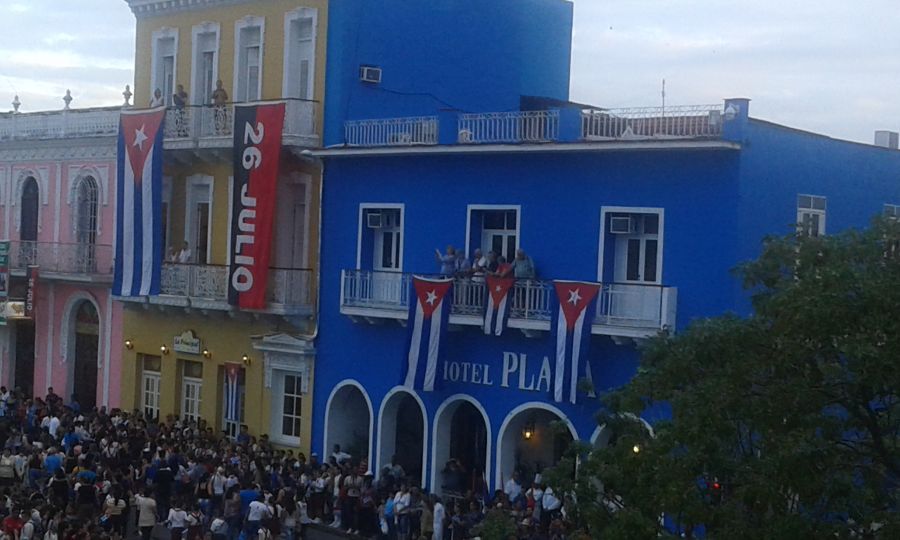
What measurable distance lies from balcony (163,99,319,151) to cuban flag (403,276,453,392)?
510cm

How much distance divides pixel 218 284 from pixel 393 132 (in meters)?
5.74

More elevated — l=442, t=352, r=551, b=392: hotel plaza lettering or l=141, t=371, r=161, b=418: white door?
l=442, t=352, r=551, b=392: hotel plaza lettering

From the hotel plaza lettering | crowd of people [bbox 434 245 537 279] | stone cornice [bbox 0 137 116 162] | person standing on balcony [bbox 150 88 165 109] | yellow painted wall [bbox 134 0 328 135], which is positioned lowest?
the hotel plaza lettering

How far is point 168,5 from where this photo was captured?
111ft

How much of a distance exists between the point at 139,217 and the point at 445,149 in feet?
29.7

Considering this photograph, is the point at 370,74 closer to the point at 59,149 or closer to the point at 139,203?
the point at 139,203

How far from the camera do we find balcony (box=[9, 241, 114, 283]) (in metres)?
36.0

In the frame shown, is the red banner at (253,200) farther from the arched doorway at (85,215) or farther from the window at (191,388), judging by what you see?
the arched doorway at (85,215)

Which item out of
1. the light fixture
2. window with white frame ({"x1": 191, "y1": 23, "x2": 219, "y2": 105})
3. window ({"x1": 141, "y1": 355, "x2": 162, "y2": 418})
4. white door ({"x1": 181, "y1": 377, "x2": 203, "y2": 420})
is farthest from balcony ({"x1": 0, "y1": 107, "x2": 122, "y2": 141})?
the light fixture

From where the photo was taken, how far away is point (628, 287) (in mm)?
24172

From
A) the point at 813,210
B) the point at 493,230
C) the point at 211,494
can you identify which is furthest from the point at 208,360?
the point at 813,210

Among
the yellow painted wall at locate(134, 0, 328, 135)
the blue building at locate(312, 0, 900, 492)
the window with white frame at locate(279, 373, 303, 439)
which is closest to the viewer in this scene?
the blue building at locate(312, 0, 900, 492)

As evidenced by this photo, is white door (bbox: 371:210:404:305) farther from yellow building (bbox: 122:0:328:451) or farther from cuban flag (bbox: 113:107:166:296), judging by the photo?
cuban flag (bbox: 113:107:166:296)

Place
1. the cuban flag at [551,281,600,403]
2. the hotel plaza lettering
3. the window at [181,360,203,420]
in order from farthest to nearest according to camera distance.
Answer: the window at [181,360,203,420] → the hotel plaza lettering → the cuban flag at [551,281,600,403]
